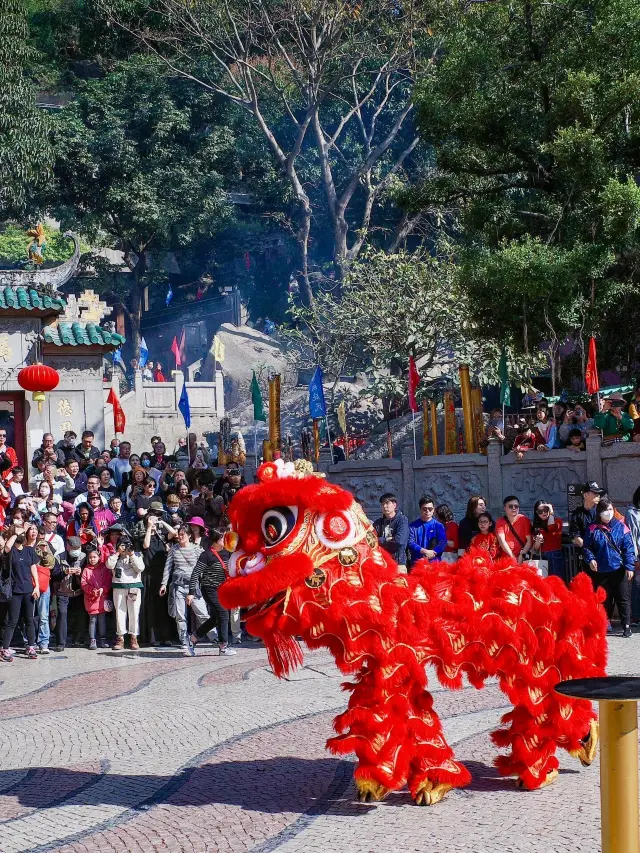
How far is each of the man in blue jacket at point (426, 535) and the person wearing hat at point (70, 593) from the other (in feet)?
14.1

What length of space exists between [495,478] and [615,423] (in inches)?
90.8

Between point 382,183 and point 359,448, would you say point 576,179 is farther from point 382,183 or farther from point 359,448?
point 382,183

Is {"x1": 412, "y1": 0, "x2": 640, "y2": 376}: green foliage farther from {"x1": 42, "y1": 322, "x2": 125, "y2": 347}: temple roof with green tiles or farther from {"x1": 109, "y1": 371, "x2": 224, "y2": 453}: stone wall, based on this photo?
{"x1": 109, "y1": 371, "x2": 224, "y2": 453}: stone wall

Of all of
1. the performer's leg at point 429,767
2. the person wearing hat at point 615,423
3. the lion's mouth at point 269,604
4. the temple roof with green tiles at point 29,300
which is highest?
the temple roof with green tiles at point 29,300

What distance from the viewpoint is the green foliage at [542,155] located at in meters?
17.8

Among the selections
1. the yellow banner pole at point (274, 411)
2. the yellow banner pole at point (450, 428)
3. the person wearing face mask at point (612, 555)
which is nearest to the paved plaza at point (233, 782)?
the person wearing face mask at point (612, 555)

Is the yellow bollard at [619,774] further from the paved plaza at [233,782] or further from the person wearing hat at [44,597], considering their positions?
the person wearing hat at [44,597]

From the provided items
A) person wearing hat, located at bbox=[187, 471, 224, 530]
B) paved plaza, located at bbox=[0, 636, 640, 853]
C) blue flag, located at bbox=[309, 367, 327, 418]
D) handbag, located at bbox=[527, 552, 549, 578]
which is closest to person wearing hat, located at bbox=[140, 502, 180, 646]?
person wearing hat, located at bbox=[187, 471, 224, 530]

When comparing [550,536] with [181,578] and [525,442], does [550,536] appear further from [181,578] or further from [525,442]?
[181,578]

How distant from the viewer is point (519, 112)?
18875mm

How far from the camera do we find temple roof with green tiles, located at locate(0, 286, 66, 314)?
2264 cm

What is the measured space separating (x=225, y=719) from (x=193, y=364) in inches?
1694

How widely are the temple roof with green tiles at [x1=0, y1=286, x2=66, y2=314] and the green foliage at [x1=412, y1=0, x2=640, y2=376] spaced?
7.57 m

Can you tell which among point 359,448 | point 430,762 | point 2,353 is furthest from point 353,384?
point 430,762
